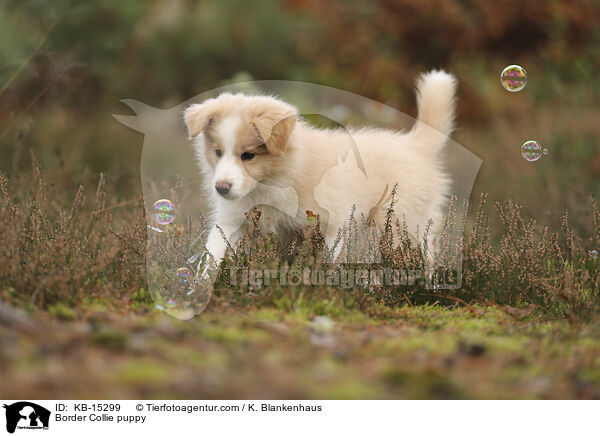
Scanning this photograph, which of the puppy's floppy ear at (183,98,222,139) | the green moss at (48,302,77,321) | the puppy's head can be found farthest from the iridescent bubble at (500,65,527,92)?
the green moss at (48,302,77,321)

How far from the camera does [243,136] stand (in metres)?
4.00

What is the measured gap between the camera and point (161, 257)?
4.16 meters

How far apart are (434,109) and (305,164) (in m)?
1.25

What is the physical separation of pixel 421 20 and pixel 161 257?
8169 mm

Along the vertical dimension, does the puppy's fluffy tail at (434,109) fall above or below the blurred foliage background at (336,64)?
below

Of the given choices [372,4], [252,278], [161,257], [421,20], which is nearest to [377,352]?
[252,278]

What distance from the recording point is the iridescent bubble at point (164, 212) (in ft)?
14.1

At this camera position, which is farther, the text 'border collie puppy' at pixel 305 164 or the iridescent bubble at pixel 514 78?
the iridescent bubble at pixel 514 78

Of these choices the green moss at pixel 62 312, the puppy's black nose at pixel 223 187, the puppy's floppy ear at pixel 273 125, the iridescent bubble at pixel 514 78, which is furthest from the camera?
the iridescent bubble at pixel 514 78

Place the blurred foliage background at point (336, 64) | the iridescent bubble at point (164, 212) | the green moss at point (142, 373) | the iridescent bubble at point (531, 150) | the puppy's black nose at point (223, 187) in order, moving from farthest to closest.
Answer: the blurred foliage background at point (336, 64) < the iridescent bubble at point (531, 150) < the iridescent bubble at point (164, 212) < the puppy's black nose at point (223, 187) < the green moss at point (142, 373)

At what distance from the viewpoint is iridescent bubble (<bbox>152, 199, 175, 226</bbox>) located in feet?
14.1

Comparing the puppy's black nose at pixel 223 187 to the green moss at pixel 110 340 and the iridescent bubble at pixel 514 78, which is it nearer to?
the green moss at pixel 110 340

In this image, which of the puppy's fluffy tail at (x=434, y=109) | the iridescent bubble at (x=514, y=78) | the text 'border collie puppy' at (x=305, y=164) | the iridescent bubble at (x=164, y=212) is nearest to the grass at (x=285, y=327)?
the iridescent bubble at (x=164, y=212)
